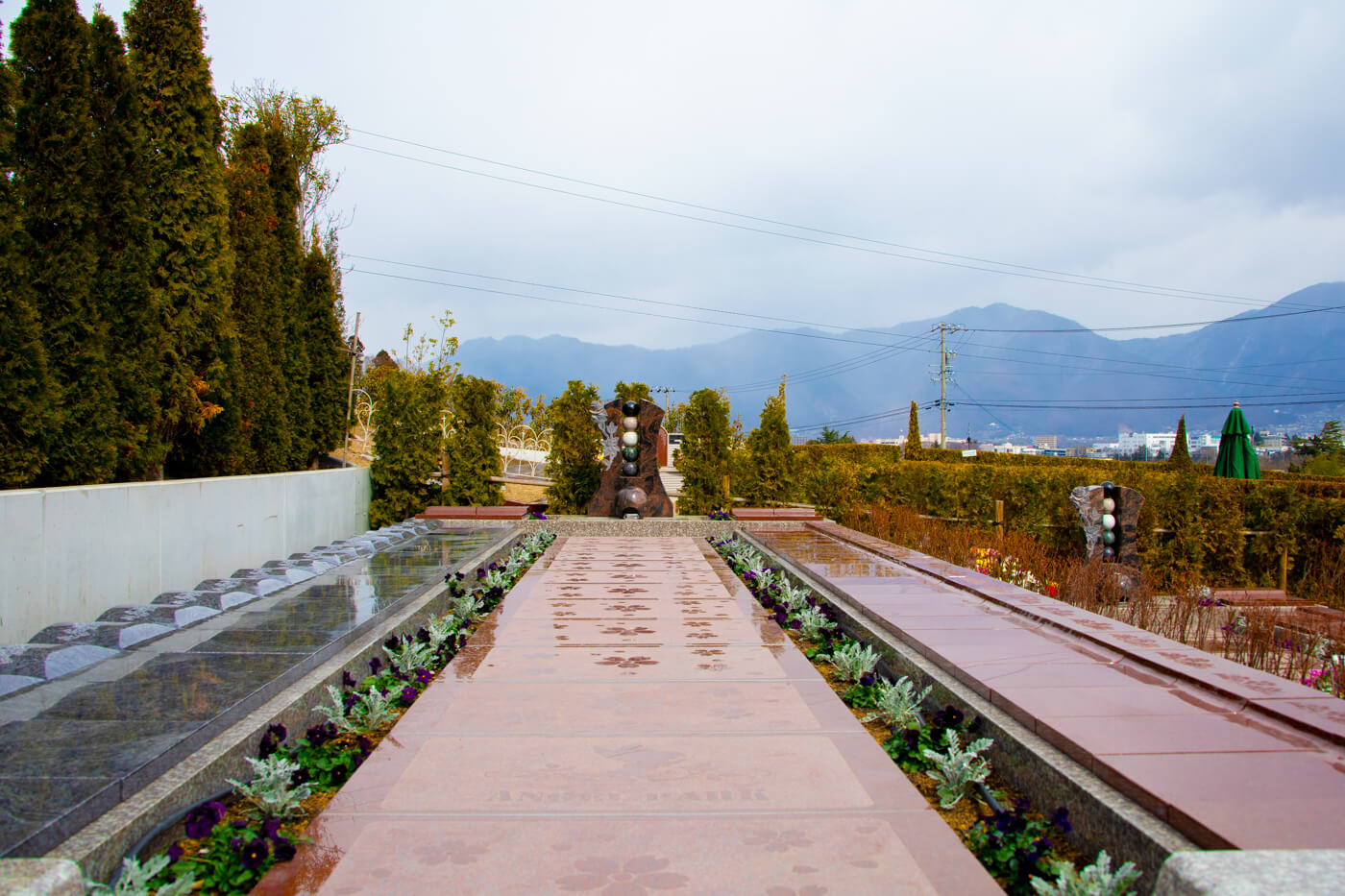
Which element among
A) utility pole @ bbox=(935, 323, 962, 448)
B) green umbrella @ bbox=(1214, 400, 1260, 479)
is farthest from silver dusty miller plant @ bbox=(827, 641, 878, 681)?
utility pole @ bbox=(935, 323, 962, 448)

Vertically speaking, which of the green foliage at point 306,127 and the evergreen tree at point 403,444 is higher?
the green foliage at point 306,127

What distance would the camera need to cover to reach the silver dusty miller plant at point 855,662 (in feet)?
12.7

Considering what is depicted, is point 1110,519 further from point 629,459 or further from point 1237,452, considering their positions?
point 629,459

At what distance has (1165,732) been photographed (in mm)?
2613

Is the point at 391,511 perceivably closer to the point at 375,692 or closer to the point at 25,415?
the point at 25,415

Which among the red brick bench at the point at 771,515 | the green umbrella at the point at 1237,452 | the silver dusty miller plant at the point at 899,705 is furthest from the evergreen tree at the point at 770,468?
the silver dusty miller plant at the point at 899,705

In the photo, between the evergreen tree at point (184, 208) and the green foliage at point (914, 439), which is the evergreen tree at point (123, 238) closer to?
the evergreen tree at point (184, 208)

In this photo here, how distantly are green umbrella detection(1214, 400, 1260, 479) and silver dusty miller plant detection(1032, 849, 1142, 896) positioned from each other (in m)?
12.1

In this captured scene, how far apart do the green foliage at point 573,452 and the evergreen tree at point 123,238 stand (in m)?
5.89

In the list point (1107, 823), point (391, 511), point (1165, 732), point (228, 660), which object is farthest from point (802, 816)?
point (391, 511)

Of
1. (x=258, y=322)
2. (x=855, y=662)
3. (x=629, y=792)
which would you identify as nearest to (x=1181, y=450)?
(x=855, y=662)

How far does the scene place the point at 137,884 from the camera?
188 cm

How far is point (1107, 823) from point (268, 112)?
22.3 meters

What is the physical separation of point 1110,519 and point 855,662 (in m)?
6.39
